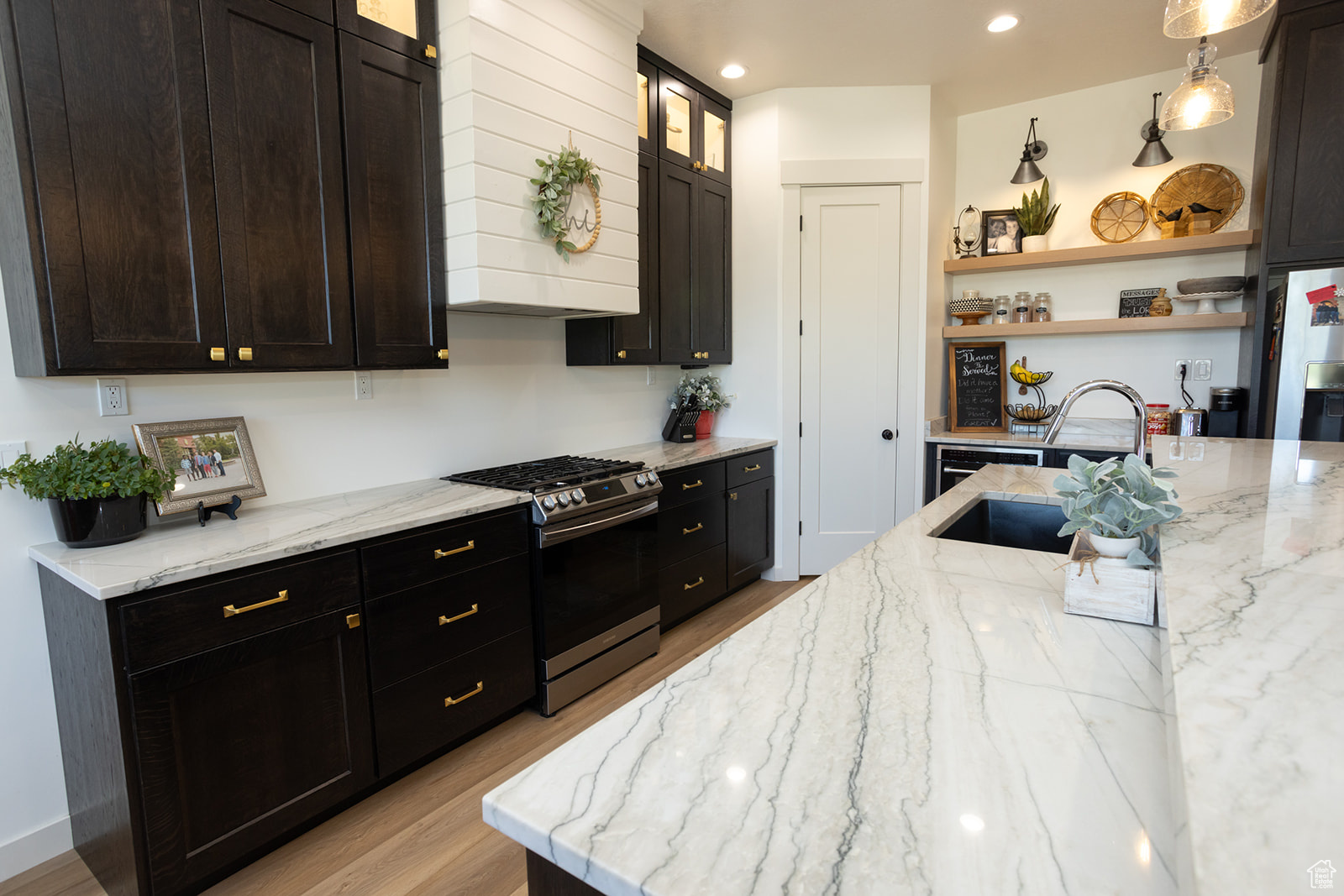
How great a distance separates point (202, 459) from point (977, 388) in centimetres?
407

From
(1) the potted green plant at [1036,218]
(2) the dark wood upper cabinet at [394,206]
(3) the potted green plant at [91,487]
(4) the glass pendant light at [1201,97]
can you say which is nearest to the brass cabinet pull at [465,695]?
(3) the potted green plant at [91,487]

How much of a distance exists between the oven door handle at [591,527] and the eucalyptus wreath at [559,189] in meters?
1.08

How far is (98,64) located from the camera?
166cm

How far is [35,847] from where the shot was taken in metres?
1.88

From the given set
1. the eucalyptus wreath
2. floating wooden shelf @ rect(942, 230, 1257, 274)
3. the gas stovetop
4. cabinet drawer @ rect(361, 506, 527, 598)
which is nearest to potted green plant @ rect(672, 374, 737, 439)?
the gas stovetop

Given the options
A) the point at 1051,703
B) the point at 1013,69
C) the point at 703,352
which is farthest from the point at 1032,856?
the point at 1013,69

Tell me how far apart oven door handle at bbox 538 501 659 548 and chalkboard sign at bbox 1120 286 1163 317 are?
3.10 meters

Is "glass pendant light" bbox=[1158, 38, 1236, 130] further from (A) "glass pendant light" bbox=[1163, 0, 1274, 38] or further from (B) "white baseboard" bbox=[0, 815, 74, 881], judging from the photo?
(B) "white baseboard" bbox=[0, 815, 74, 881]

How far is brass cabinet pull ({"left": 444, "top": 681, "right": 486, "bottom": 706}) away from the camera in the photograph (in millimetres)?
2268

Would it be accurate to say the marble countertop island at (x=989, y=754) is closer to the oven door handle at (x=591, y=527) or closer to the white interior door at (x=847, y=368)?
the oven door handle at (x=591, y=527)

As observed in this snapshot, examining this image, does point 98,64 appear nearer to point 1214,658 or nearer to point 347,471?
point 347,471

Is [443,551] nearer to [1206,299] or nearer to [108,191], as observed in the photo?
[108,191]

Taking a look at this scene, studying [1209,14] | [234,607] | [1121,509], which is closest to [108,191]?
[234,607]

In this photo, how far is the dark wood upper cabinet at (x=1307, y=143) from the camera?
2.97m
